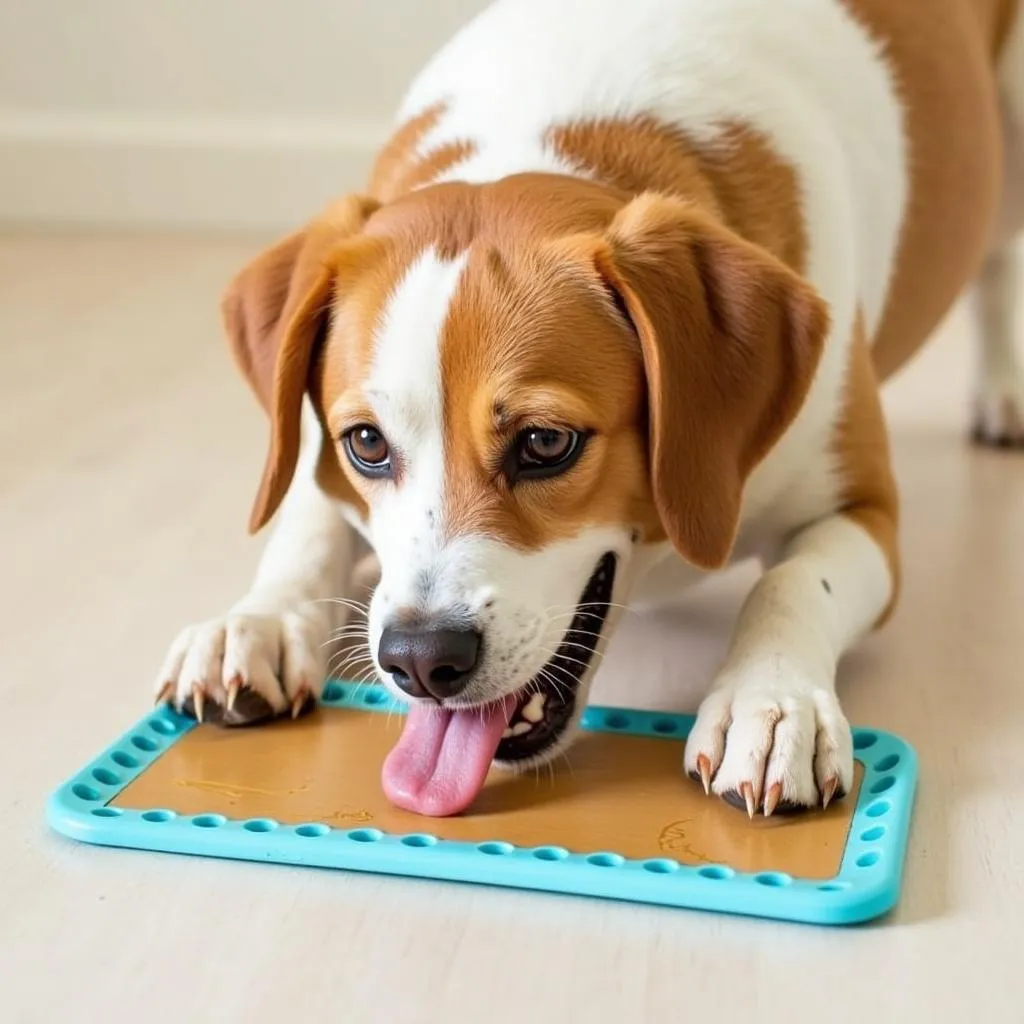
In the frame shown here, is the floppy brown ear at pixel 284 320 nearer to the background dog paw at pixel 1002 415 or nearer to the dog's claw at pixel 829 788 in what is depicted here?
the dog's claw at pixel 829 788

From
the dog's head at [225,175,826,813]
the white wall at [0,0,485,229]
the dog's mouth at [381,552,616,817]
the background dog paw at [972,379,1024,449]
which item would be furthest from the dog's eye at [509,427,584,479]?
the white wall at [0,0,485,229]

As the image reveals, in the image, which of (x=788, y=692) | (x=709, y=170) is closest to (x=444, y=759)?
(x=788, y=692)

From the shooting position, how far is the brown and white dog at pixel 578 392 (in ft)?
5.89

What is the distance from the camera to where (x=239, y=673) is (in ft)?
6.63

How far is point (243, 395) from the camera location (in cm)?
385

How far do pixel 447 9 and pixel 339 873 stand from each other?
417 cm

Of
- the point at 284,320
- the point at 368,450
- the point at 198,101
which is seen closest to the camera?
the point at 368,450

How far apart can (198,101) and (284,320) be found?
3.76 metres

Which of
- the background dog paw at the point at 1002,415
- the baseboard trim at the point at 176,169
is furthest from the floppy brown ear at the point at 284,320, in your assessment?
the baseboard trim at the point at 176,169

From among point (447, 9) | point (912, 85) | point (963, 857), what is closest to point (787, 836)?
point (963, 857)

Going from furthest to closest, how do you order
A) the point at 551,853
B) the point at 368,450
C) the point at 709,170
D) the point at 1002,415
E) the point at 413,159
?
Result: the point at 1002,415 → the point at 413,159 → the point at 709,170 → the point at 368,450 → the point at 551,853

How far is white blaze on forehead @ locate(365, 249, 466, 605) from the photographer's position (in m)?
1.80

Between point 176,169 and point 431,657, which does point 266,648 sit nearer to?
point 431,657

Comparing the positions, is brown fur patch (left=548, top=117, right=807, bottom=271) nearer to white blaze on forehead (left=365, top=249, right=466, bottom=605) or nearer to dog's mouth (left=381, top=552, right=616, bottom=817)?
white blaze on forehead (left=365, top=249, right=466, bottom=605)
